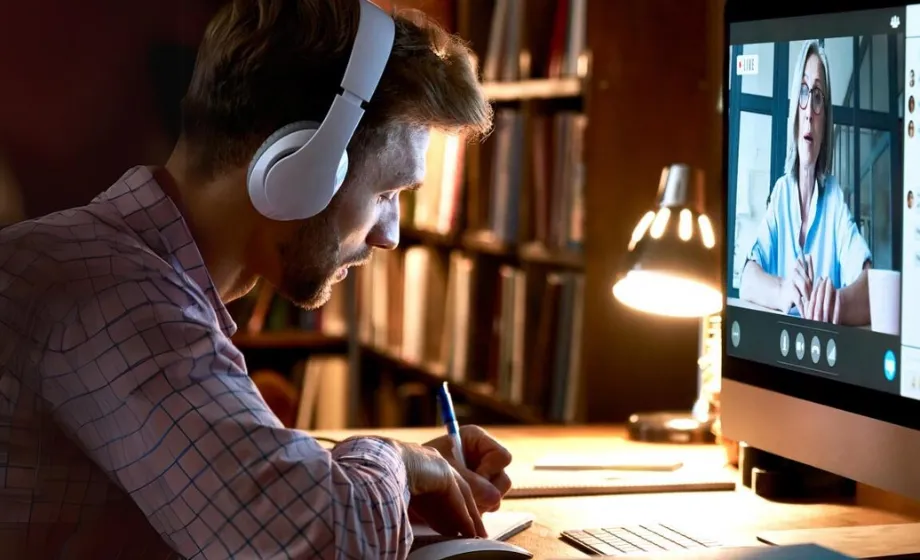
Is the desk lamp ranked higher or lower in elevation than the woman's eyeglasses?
lower

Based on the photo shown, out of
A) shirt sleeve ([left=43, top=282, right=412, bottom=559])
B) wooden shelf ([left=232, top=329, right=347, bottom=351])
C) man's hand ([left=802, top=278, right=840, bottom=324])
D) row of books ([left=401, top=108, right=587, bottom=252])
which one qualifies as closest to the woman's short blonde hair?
man's hand ([left=802, top=278, right=840, bottom=324])

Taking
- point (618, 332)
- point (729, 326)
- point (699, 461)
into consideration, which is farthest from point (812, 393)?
point (618, 332)

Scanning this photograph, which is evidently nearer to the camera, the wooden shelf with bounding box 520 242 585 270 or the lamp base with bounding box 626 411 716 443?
the lamp base with bounding box 626 411 716 443

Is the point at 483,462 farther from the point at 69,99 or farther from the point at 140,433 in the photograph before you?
the point at 69,99

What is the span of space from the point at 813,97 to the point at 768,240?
0.58 ft

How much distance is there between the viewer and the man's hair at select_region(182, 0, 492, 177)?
115 cm

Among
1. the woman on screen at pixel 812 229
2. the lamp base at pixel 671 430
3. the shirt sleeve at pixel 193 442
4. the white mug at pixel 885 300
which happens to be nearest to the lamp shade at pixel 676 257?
the lamp base at pixel 671 430

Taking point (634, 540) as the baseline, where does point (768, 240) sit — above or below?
above

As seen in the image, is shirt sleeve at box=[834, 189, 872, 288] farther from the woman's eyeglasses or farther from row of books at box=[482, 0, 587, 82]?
row of books at box=[482, 0, 587, 82]

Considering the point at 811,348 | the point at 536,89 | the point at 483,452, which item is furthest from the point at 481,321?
the point at 811,348

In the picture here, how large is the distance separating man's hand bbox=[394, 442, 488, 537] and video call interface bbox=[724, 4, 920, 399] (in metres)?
0.38

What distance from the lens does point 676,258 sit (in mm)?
1693

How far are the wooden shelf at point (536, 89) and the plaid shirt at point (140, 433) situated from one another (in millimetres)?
1345

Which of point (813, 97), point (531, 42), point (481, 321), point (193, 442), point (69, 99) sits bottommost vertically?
point (193, 442)
